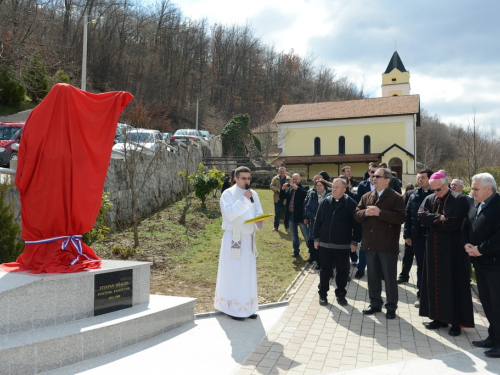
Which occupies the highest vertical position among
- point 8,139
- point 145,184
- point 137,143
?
point 8,139

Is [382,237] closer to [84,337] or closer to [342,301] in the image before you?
[342,301]

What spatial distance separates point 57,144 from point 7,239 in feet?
6.98

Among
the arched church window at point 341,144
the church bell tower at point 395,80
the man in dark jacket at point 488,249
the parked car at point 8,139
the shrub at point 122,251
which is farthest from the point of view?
the church bell tower at point 395,80

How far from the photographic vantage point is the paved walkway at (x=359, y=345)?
4.59 meters

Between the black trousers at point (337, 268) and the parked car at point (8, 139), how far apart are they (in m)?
12.0

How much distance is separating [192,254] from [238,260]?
15.9 feet

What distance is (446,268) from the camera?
576cm

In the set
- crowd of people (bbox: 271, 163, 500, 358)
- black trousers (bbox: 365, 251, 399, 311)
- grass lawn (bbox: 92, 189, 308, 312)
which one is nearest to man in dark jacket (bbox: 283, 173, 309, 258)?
grass lawn (bbox: 92, 189, 308, 312)

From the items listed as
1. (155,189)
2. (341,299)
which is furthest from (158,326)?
(155,189)

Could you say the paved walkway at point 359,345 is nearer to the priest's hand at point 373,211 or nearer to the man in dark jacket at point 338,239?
the man in dark jacket at point 338,239

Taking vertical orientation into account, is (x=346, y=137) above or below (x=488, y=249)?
above

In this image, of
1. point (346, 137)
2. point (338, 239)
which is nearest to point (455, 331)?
point (338, 239)

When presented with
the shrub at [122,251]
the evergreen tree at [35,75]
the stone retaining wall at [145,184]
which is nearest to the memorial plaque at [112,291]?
the stone retaining wall at [145,184]

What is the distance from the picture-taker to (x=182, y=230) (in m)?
13.2
